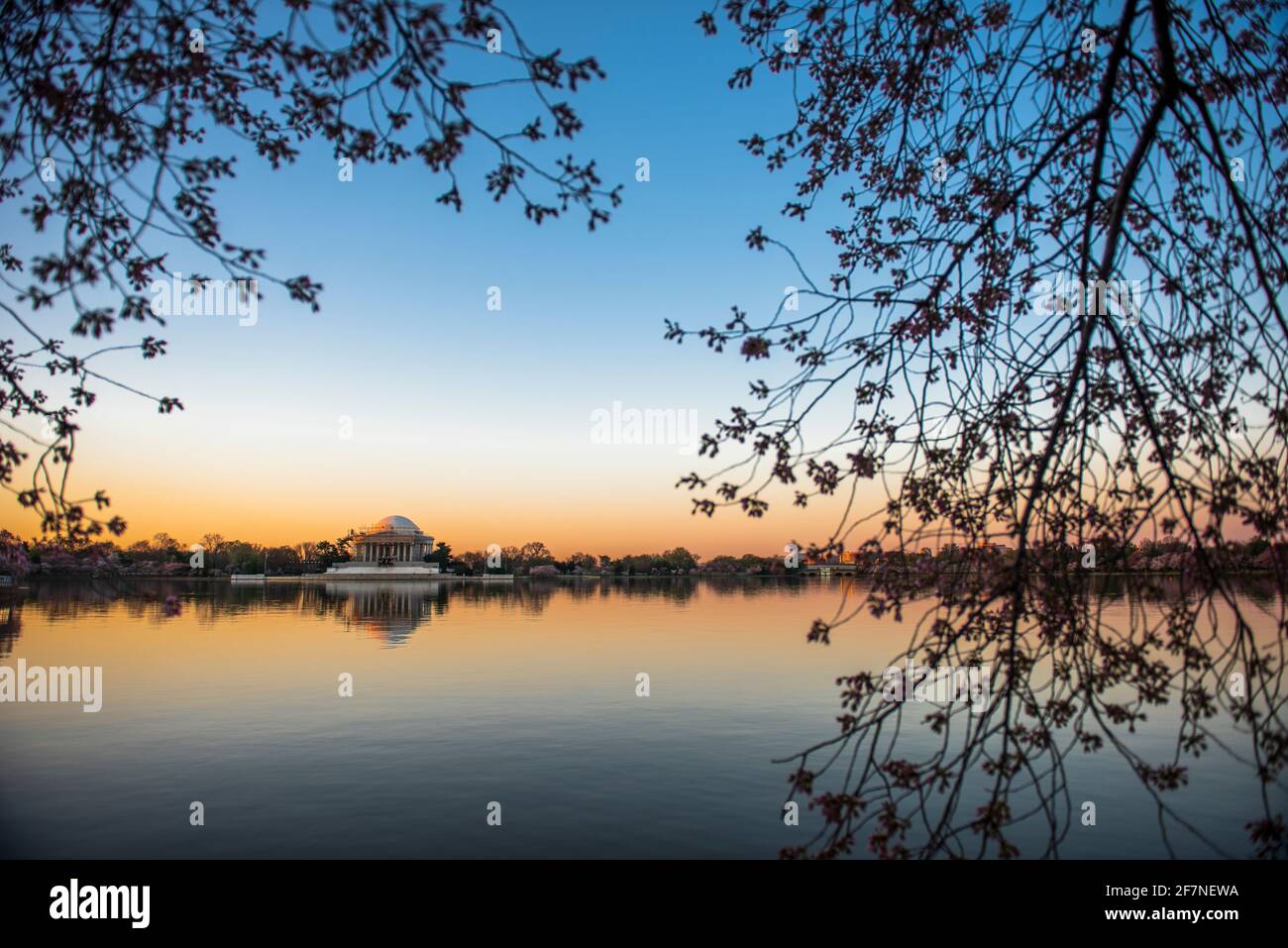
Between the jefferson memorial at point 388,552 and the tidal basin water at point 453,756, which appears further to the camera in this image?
the jefferson memorial at point 388,552

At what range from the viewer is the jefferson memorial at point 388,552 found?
132 m

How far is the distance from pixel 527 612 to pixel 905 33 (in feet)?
178

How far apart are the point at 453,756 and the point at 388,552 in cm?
13060

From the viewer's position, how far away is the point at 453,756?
17.2m

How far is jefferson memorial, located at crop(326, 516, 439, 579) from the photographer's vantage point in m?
132

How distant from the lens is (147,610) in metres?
58.6

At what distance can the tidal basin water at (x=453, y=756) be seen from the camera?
12.6m

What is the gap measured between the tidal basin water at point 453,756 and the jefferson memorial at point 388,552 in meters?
99.1

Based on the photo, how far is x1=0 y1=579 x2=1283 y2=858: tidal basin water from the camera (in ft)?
41.5

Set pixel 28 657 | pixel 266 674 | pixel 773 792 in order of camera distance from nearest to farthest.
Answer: pixel 773 792 → pixel 266 674 → pixel 28 657

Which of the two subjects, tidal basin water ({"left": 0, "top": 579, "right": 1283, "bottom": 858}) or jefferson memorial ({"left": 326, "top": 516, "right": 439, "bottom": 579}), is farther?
jefferson memorial ({"left": 326, "top": 516, "right": 439, "bottom": 579})

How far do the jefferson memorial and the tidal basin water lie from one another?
9914 cm
